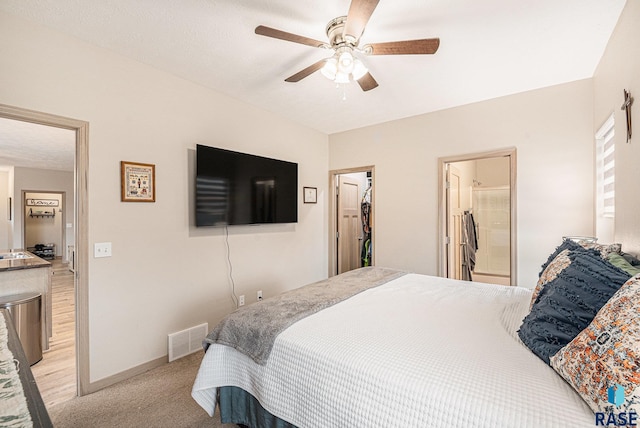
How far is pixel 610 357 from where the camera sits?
2.63ft

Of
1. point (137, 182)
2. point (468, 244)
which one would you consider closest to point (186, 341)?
point (137, 182)

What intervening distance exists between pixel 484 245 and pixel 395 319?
4.72m

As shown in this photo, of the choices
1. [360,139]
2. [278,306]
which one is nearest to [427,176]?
[360,139]

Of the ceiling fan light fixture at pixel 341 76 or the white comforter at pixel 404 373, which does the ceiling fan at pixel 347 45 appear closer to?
the ceiling fan light fixture at pixel 341 76

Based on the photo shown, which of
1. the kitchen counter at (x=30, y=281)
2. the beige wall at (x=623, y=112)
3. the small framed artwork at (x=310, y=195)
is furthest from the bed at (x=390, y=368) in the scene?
the kitchen counter at (x=30, y=281)

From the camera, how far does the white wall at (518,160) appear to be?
2.67 m

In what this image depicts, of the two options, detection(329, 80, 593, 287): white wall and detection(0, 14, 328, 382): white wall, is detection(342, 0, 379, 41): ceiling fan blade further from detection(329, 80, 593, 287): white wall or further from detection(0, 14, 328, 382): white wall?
detection(329, 80, 593, 287): white wall

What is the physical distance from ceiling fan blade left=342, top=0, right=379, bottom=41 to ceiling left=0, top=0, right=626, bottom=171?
249 mm

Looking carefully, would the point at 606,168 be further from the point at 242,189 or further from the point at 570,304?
the point at 242,189

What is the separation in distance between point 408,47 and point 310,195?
8.53ft

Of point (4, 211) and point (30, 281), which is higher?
point (4, 211)

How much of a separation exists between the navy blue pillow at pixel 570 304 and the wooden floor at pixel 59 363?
2.98 metres

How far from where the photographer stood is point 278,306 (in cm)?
171

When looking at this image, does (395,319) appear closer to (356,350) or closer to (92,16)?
(356,350)
